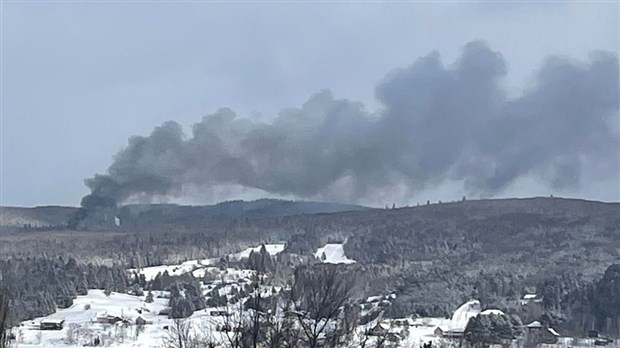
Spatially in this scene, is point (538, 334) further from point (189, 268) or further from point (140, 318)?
point (189, 268)

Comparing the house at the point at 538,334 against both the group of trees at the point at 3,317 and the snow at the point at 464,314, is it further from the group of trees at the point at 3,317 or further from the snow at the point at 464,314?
the group of trees at the point at 3,317

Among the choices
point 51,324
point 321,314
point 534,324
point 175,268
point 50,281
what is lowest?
point 51,324

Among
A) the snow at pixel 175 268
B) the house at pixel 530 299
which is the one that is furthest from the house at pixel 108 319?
the snow at pixel 175 268

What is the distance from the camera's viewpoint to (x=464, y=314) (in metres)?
114

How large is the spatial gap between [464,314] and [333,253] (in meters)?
76.1

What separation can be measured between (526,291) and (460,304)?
10007 millimetres

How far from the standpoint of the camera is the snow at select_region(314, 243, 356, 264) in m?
177

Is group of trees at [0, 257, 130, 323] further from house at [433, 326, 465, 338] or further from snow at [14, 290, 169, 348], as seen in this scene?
house at [433, 326, 465, 338]

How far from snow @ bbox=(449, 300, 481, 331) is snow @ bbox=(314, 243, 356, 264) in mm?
55143

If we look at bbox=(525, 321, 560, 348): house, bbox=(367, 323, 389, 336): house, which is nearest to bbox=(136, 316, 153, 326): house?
bbox=(525, 321, 560, 348): house

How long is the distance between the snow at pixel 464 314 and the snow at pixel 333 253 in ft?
181

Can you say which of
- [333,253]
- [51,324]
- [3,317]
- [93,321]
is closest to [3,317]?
[3,317]

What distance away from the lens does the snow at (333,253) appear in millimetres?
177075

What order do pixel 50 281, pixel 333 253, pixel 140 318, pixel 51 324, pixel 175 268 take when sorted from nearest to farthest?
pixel 51 324
pixel 140 318
pixel 50 281
pixel 175 268
pixel 333 253
